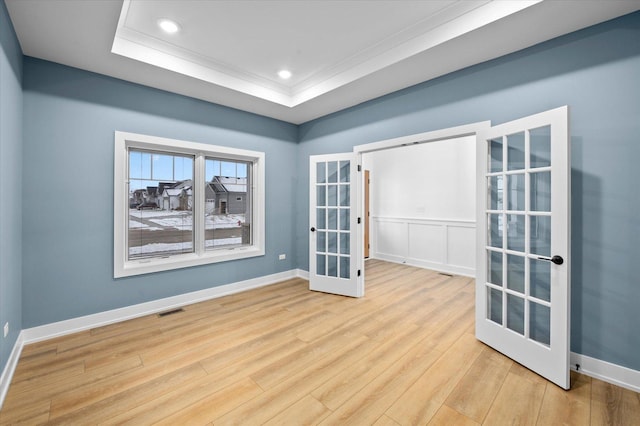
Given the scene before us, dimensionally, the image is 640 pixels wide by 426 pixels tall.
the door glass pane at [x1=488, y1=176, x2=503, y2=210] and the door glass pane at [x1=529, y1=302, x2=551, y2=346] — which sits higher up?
the door glass pane at [x1=488, y1=176, x2=503, y2=210]

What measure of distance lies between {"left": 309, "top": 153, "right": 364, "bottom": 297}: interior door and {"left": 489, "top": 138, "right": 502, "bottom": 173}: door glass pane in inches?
67.4

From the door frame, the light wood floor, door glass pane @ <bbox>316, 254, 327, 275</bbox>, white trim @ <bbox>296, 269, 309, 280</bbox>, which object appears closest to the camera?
the light wood floor

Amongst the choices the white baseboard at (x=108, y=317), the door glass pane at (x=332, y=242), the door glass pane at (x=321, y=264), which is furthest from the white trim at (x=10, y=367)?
the door glass pane at (x=332, y=242)

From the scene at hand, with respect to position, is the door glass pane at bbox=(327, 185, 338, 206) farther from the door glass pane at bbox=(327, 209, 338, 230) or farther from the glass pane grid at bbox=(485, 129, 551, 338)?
the glass pane grid at bbox=(485, 129, 551, 338)

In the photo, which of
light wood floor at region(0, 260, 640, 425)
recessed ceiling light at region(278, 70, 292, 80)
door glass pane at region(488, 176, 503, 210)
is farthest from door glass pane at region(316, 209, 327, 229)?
door glass pane at region(488, 176, 503, 210)

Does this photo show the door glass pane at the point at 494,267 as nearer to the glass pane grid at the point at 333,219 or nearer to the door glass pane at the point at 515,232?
the door glass pane at the point at 515,232

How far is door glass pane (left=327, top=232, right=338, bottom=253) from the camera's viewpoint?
13.6 feet

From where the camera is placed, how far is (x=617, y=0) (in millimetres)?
1936

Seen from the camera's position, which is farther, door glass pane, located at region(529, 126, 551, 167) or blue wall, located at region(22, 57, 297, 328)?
blue wall, located at region(22, 57, 297, 328)

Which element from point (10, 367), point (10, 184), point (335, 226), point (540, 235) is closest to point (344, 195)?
point (335, 226)

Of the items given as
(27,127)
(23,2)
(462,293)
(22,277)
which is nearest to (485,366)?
(462,293)

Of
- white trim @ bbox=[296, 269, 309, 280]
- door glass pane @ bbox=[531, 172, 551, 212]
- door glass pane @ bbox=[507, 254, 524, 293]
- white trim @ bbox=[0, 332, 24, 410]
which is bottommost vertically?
white trim @ bbox=[0, 332, 24, 410]

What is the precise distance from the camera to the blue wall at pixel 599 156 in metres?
2.02

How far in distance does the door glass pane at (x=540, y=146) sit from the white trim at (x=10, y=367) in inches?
167
